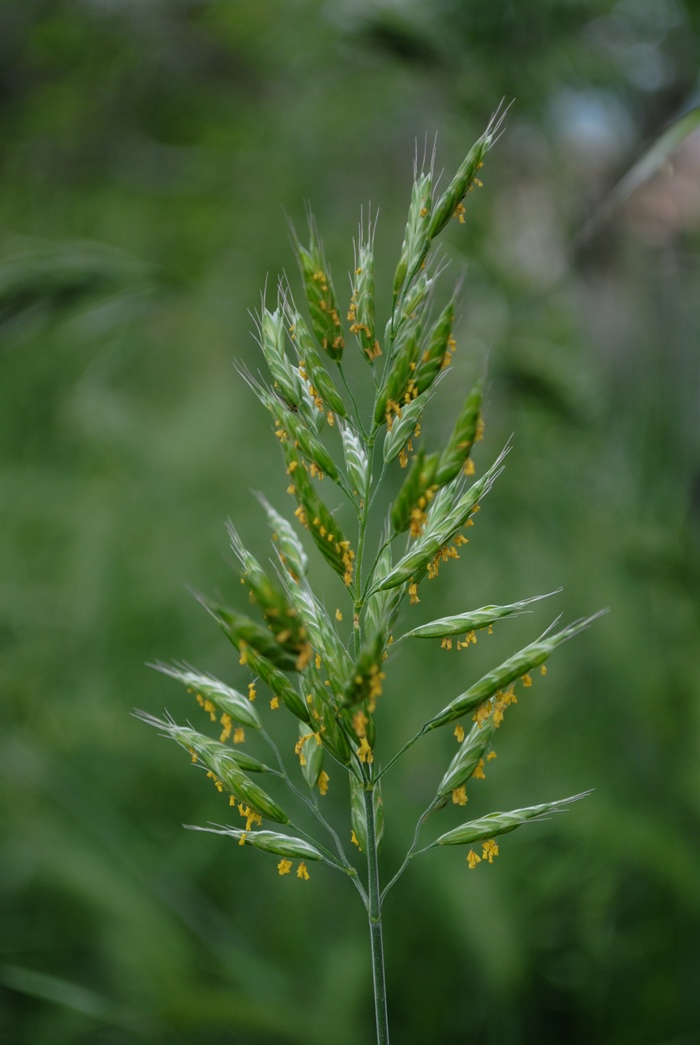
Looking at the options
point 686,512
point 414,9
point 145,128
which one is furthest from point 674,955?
point 145,128

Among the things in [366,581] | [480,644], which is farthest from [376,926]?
[480,644]

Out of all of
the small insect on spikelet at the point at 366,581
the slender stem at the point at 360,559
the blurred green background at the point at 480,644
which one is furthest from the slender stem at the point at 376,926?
the blurred green background at the point at 480,644

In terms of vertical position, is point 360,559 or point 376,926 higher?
point 360,559

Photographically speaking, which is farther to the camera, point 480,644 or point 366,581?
point 480,644

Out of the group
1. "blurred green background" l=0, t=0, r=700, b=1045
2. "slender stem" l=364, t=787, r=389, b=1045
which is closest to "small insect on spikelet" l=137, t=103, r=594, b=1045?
"slender stem" l=364, t=787, r=389, b=1045

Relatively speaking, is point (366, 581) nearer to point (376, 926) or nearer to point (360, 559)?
point (360, 559)

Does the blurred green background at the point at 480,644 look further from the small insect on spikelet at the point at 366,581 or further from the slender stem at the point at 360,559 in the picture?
the slender stem at the point at 360,559

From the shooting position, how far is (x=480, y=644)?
278 centimetres

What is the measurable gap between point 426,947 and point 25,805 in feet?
3.89

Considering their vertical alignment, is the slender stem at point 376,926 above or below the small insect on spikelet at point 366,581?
below

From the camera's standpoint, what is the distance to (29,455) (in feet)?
14.5

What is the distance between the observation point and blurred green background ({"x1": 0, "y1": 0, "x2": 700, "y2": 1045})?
2086 mm

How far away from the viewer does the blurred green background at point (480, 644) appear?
6.84 ft

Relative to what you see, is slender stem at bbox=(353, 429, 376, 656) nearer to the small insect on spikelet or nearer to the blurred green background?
the small insect on spikelet
